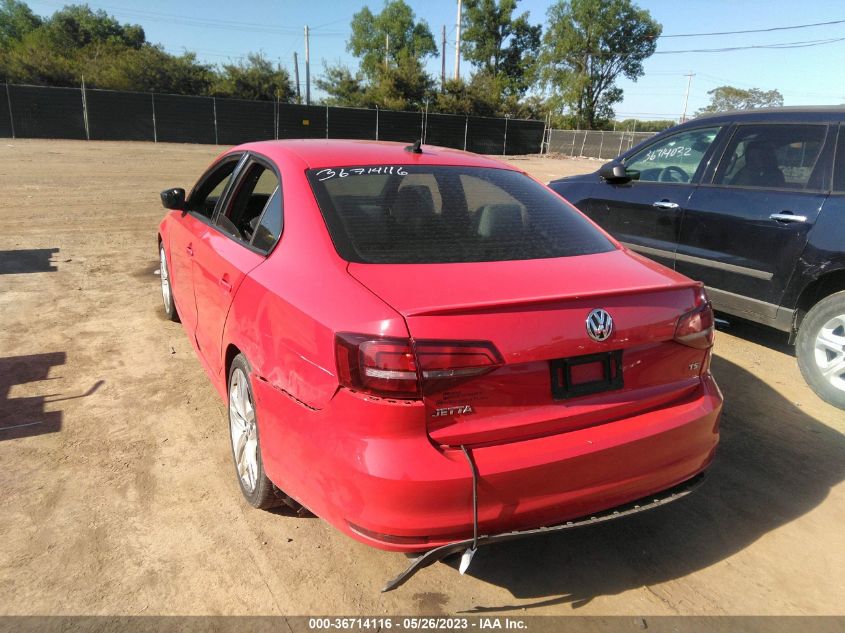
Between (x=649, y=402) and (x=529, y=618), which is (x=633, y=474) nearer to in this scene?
(x=649, y=402)

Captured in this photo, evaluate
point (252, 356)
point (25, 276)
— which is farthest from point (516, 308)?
point (25, 276)

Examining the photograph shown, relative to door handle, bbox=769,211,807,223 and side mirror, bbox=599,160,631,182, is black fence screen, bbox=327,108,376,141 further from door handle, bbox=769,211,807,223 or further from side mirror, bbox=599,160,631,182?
door handle, bbox=769,211,807,223

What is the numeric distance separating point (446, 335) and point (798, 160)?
3.97m

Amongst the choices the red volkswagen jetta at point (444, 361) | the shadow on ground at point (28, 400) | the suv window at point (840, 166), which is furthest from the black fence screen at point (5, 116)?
the suv window at point (840, 166)

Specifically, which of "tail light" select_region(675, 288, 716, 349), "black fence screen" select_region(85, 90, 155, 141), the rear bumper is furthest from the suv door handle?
"black fence screen" select_region(85, 90, 155, 141)

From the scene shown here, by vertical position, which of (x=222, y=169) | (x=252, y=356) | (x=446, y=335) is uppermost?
(x=222, y=169)

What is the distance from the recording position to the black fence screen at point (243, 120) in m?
33.7

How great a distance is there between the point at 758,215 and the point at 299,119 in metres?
33.8

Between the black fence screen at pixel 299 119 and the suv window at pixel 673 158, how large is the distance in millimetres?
31508

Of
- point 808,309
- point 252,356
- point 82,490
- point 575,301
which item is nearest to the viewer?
point 575,301

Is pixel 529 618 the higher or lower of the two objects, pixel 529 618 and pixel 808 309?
the lower

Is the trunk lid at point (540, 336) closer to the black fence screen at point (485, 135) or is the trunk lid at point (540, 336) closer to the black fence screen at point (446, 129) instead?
the black fence screen at point (446, 129)

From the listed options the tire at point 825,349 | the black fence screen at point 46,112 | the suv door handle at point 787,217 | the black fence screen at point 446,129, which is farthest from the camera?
the black fence screen at point 446,129

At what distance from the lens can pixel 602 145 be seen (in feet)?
136
